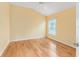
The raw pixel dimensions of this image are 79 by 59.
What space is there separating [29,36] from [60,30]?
5.11 ft

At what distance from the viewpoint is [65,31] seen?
301 centimetres

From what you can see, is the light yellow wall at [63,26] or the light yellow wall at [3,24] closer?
the light yellow wall at [3,24]

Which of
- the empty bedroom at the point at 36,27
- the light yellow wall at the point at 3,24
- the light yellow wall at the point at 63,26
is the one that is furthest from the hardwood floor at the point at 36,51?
the light yellow wall at the point at 63,26

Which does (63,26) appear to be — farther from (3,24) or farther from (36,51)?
(3,24)

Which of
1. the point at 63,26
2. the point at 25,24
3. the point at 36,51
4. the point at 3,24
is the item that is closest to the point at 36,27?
the point at 25,24

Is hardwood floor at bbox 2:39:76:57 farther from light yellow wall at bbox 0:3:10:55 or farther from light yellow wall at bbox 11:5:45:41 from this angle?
light yellow wall at bbox 11:5:45:41

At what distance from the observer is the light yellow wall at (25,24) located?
3.83m

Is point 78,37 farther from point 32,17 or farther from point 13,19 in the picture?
point 32,17

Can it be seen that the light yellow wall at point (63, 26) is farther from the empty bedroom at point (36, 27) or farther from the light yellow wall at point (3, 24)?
the light yellow wall at point (3, 24)

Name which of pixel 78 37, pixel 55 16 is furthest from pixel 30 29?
pixel 78 37

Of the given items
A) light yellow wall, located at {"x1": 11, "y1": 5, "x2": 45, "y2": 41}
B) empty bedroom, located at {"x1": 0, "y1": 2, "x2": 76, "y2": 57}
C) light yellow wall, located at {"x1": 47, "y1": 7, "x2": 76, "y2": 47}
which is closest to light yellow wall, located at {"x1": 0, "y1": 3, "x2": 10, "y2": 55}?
empty bedroom, located at {"x1": 0, "y1": 2, "x2": 76, "y2": 57}

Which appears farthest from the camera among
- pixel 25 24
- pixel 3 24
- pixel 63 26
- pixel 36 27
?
pixel 36 27

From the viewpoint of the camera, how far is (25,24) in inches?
171

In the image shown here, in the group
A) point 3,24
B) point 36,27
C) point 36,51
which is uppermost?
point 3,24
